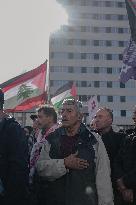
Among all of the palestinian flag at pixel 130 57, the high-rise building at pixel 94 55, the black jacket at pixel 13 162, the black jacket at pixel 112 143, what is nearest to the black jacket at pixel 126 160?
the black jacket at pixel 112 143

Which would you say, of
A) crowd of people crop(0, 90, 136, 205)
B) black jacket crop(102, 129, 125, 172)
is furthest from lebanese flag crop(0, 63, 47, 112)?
crowd of people crop(0, 90, 136, 205)

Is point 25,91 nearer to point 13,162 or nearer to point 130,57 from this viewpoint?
point 130,57

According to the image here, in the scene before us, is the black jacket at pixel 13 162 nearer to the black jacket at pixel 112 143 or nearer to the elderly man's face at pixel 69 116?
the elderly man's face at pixel 69 116

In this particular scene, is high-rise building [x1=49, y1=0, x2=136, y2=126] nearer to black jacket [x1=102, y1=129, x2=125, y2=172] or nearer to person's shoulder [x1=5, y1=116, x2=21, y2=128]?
black jacket [x1=102, y1=129, x2=125, y2=172]

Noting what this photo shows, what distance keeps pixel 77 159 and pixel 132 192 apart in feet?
4.45

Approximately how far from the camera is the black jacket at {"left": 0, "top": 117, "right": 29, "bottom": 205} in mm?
4344

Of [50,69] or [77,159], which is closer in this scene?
[77,159]

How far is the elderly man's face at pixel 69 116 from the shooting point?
5.19 meters

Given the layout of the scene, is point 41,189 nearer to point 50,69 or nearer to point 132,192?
point 132,192

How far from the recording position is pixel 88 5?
86188mm

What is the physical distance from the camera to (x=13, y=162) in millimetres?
4418

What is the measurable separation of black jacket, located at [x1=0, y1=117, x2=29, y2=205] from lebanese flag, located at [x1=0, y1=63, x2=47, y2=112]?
6.65m

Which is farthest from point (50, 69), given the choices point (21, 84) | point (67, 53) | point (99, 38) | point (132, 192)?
point (132, 192)

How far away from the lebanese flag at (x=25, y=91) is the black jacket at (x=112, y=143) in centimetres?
484
